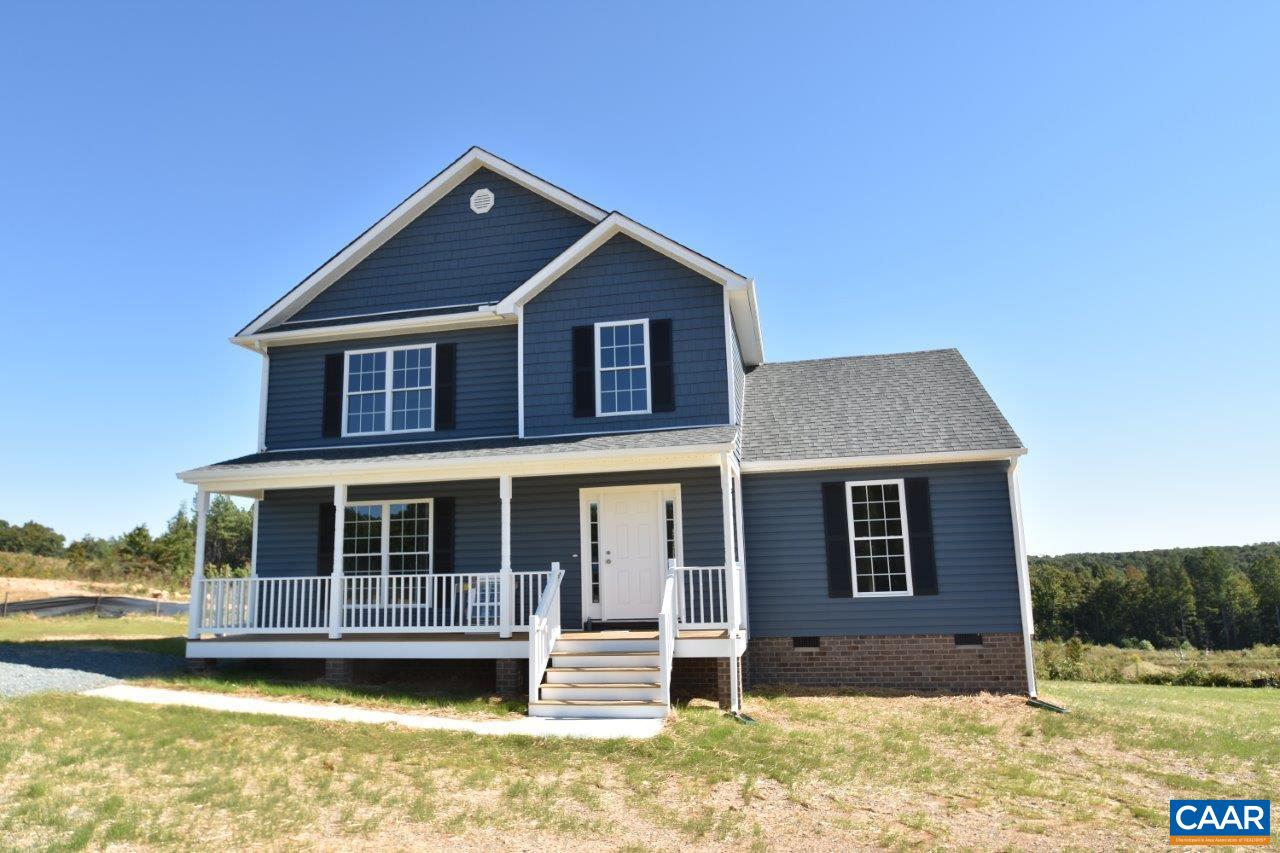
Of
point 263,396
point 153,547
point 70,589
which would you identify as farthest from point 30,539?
point 263,396

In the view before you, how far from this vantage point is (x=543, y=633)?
11.3 m

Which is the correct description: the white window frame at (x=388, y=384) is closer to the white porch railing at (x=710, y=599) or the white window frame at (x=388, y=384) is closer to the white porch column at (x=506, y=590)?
the white porch column at (x=506, y=590)

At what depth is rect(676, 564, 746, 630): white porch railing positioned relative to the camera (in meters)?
11.8

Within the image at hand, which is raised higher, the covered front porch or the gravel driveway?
the covered front porch

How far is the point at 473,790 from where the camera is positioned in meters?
7.41

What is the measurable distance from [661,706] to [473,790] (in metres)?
3.39

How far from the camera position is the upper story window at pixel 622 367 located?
1398 centimetres

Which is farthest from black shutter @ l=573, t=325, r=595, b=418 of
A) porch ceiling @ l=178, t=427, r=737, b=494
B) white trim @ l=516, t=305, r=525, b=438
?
white trim @ l=516, t=305, r=525, b=438

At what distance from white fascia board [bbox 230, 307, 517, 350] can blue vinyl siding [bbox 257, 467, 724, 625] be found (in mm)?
2744

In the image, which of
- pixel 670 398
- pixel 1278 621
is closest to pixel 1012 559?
pixel 670 398

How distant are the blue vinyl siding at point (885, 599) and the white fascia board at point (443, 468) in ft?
8.09

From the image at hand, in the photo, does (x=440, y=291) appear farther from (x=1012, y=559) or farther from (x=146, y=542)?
(x=146, y=542)

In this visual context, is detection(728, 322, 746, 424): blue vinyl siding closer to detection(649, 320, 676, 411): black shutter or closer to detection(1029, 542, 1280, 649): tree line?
detection(649, 320, 676, 411): black shutter

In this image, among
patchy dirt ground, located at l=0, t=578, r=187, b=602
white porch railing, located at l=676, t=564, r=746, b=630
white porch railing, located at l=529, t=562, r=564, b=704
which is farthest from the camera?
patchy dirt ground, located at l=0, t=578, r=187, b=602
